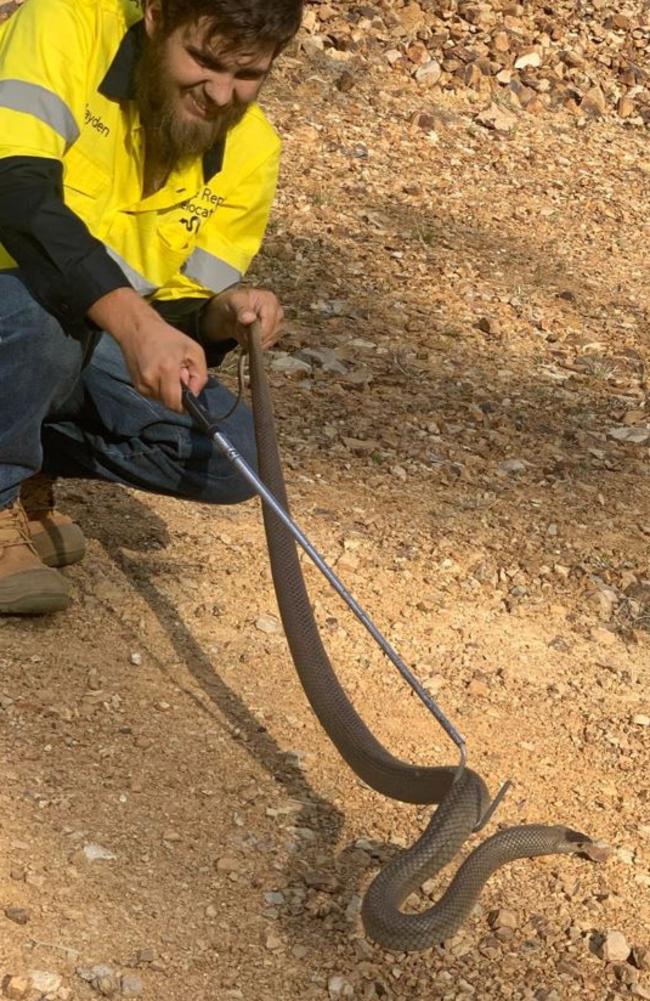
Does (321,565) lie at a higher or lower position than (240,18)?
lower

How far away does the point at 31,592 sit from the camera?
3613mm

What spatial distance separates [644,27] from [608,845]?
683cm

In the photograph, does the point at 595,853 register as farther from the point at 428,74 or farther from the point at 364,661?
the point at 428,74

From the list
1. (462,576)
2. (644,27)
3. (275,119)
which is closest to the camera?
(462,576)

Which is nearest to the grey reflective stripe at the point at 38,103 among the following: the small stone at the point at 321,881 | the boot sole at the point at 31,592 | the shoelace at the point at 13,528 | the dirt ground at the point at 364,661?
the shoelace at the point at 13,528

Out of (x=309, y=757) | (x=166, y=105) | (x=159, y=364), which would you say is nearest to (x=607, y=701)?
(x=309, y=757)

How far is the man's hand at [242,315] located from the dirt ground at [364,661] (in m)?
0.75

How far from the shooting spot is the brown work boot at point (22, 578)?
3.61m

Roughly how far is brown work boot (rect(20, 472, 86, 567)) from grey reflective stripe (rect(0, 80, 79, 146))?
990 mm

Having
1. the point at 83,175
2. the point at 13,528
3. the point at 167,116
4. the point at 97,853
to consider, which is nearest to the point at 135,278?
the point at 83,175

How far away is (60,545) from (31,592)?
0.34 meters

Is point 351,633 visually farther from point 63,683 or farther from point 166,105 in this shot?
point 166,105

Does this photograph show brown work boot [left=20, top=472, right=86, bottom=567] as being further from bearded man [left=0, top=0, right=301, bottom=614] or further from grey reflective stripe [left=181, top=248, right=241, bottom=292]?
grey reflective stripe [left=181, top=248, right=241, bottom=292]

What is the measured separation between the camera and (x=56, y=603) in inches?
144
